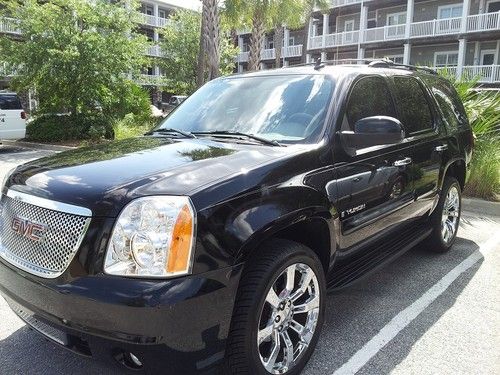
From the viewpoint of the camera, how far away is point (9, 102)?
1381cm

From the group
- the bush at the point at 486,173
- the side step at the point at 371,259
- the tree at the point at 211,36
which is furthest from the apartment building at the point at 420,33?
the side step at the point at 371,259

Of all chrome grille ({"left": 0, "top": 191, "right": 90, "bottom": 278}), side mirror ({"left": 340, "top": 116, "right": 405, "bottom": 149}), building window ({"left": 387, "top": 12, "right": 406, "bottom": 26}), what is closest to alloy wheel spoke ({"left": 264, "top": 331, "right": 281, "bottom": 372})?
chrome grille ({"left": 0, "top": 191, "right": 90, "bottom": 278})

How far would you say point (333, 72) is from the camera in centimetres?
355

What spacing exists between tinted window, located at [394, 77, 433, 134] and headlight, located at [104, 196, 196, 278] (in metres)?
2.55

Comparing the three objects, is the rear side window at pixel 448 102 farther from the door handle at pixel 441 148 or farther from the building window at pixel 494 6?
the building window at pixel 494 6

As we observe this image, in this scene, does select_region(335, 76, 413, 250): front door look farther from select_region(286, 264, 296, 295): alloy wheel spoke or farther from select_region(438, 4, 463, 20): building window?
select_region(438, 4, 463, 20): building window

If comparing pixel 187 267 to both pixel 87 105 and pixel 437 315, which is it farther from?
pixel 87 105

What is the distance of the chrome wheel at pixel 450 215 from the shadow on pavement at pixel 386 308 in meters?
0.23

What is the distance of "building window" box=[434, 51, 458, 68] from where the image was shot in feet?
98.2

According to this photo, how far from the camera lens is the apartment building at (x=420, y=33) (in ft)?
89.0

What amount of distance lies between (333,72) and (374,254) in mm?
1460

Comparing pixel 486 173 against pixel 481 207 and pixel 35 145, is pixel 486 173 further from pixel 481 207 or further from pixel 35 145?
pixel 35 145

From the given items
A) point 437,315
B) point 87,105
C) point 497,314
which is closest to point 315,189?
point 437,315

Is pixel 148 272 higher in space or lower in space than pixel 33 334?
higher
